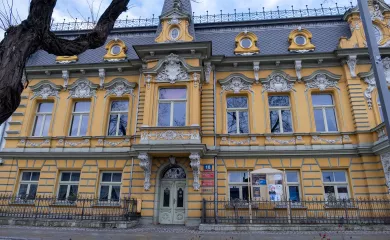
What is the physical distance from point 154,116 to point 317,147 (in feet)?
26.8

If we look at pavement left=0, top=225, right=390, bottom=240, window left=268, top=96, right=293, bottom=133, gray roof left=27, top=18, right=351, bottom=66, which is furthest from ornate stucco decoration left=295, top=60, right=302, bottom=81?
pavement left=0, top=225, right=390, bottom=240

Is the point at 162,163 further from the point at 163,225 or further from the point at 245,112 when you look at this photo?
the point at 245,112

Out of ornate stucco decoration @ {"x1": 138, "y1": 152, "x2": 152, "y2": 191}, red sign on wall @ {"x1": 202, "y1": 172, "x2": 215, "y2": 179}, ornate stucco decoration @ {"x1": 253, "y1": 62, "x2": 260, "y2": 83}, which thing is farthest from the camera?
ornate stucco decoration @ {"x1": 253, "y1": 62, "x2": 260, "y2": 83}

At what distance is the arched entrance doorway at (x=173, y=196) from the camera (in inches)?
505

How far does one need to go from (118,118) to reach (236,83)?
22.5 feet

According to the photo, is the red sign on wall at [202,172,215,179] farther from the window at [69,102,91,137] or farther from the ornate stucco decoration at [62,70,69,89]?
the ornate stucco decoration at [62,70,69,89]

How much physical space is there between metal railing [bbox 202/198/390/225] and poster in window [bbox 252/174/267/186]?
2.98ft

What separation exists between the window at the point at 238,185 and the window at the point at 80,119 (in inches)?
332

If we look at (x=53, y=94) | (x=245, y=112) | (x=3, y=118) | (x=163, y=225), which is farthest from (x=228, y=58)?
(x=3, y=118)

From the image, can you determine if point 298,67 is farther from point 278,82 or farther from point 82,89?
point 82,89

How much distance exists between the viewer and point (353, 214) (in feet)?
39.4

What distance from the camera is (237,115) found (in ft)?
47.7

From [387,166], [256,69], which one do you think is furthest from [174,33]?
[387,166]

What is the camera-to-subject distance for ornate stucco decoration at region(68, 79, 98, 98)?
607 inches
